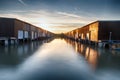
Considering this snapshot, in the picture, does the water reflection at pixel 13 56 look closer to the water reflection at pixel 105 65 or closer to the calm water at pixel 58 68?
the calm water at pixel 58 68

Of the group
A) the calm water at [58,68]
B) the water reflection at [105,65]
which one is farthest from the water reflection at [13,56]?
the water reflection at [105,65]

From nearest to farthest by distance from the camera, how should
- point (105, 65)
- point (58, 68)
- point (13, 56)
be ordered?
point (58, 68), point (105, 65), point (13, 56)

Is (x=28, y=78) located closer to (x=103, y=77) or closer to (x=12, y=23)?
(x=103, y=77)

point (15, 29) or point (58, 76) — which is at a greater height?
point (15, 29)

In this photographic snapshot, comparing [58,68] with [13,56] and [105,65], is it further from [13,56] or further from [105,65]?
[13,56]

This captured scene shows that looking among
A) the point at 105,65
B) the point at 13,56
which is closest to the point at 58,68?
the point at 105,65

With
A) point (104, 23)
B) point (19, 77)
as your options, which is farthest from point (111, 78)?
point (104, 23)

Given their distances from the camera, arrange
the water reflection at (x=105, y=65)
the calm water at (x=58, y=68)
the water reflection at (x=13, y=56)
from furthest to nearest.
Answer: the water reflection at (x=13, y=56) → the water reflection at (x=105, y=65) → the calm water at (x=58, y=68)

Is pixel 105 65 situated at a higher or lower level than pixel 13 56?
lower

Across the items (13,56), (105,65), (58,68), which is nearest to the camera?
(58,68)

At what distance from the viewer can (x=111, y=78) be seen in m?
5.43

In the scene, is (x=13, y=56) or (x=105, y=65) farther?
(x=13, y=56)

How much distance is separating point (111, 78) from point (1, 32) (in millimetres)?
18361

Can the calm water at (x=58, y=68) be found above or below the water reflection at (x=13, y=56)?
below
